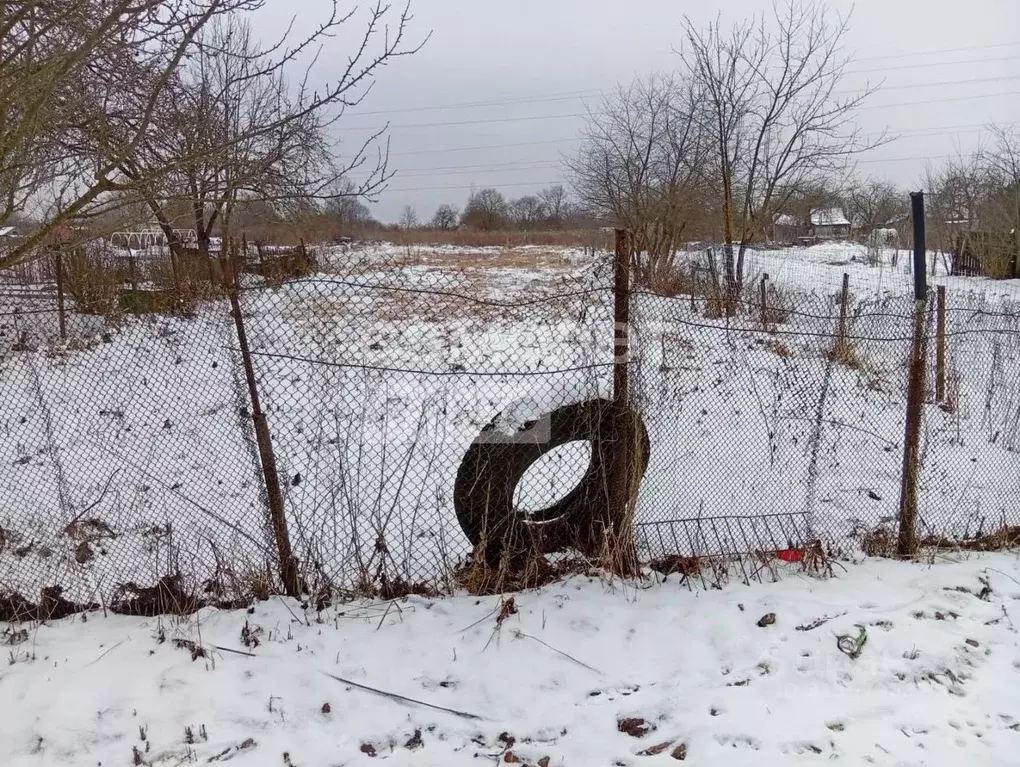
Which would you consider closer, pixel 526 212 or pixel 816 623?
pixel 816 623

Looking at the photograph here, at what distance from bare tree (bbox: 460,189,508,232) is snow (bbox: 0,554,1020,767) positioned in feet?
167

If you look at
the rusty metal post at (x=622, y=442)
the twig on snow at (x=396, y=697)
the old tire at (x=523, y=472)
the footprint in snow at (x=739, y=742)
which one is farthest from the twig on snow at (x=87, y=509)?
the footprint in snow at (x=739, y=742)

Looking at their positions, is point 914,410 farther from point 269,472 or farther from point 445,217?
point 445,217

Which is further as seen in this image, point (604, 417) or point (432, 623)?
point (604, 417)

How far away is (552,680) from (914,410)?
2430 mm

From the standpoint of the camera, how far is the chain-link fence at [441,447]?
3.43 m

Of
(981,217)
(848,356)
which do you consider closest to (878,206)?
(981,217)

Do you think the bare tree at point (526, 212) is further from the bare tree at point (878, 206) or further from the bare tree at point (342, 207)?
the bare tree at point (342, 207)

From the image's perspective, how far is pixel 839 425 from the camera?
583cm

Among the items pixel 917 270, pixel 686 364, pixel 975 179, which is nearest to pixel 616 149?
pixel 686 364

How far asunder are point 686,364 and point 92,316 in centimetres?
701

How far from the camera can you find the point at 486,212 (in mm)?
56156

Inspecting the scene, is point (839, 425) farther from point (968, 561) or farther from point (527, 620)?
point (527, 620)

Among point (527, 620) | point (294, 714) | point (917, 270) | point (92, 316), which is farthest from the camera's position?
point (92, 316)
